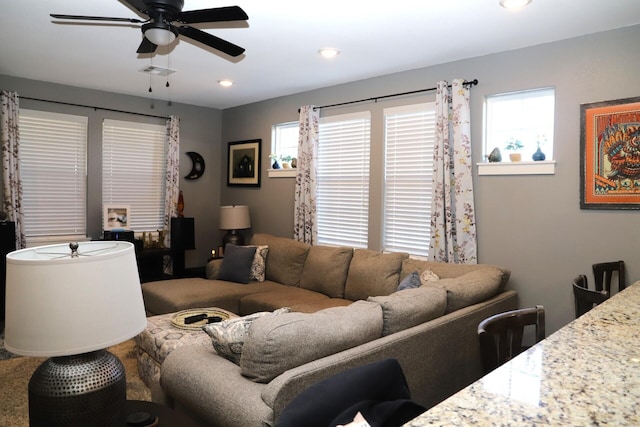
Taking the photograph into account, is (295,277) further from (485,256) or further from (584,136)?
(584,136)

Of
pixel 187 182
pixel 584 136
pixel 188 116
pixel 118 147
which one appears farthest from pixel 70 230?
pixel 584 136

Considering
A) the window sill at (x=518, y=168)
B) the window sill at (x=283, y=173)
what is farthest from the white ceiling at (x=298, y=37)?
the window sill at (x=283, y=173)

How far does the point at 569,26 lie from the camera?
10.5ft

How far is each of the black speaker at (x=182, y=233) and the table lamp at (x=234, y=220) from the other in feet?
1.59

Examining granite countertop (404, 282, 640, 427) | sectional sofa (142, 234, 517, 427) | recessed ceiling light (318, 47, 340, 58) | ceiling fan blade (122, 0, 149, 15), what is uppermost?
recessed ceiling light (318, 47, 340, 58)

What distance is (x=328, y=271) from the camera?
14.5ft

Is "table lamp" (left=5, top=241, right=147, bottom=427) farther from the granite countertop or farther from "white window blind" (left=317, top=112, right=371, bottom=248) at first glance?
"white window blind" (left=317, top=112, right=371, bottom=248)

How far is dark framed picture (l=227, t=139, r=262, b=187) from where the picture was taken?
20.4 feet

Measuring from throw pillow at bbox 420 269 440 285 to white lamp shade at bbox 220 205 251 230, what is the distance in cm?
299

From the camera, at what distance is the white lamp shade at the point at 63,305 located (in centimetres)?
128

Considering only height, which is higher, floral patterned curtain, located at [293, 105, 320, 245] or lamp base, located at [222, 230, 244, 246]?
floral patterned curtain, located at [293, 105, 320, 245]

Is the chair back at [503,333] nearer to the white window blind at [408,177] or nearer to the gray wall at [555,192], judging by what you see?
the gray wall at [555,192]

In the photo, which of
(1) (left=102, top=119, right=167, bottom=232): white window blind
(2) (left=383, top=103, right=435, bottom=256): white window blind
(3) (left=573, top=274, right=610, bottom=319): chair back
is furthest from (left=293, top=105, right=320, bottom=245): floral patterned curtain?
(3) (left=573, top=274, right=610, bottom=319): chair back

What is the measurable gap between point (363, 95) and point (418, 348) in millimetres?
3203
